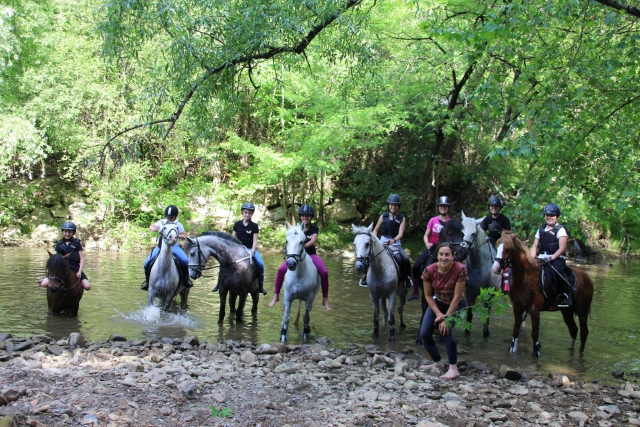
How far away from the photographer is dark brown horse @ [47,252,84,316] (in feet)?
32.5

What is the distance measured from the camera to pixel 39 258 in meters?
19.6

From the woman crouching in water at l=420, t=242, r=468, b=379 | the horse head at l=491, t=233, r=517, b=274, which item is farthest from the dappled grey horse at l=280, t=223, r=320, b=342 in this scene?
the horse head at l=491, t=233, r=517, b=274

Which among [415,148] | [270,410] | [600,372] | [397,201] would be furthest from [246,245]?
[415,148]

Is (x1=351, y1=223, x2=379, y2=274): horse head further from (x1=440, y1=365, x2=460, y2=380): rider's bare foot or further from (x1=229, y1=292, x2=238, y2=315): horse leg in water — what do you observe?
(x1=229, y1=292, x2=238, y2=315): horse leg in water

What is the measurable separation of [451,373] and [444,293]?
1.08 m

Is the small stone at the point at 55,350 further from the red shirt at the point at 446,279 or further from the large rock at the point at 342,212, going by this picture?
the large rock at the point at 342,212

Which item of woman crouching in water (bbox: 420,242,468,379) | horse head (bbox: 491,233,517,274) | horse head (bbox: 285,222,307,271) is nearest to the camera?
woman crouching in water (bbox: 420,242,468,379)

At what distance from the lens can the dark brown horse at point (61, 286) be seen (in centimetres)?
991

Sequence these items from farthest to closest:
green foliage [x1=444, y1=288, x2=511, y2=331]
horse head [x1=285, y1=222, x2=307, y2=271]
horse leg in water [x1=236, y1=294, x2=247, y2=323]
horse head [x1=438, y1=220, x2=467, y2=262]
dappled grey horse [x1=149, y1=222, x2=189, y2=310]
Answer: horse leg in water [x1=236, y1=294, x2=247, y2=323] → dappled grey horse [x1=149, y1=222, x2=189, y2=310] → horse head [x1=438, y1=220, x2=467, y2=262] → horse head [x1=285, y1=222, x2=307, y2=271] → green foliage [x1=444, y1=288, x2=511, y2=331]

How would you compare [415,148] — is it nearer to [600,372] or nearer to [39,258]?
[39,258]

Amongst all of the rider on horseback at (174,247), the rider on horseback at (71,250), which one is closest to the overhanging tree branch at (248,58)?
the rider on horseback at (174,247)

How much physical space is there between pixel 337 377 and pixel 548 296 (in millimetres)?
4192

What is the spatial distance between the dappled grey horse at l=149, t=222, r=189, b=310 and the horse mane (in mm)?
1673

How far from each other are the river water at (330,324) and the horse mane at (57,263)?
1.01 m
